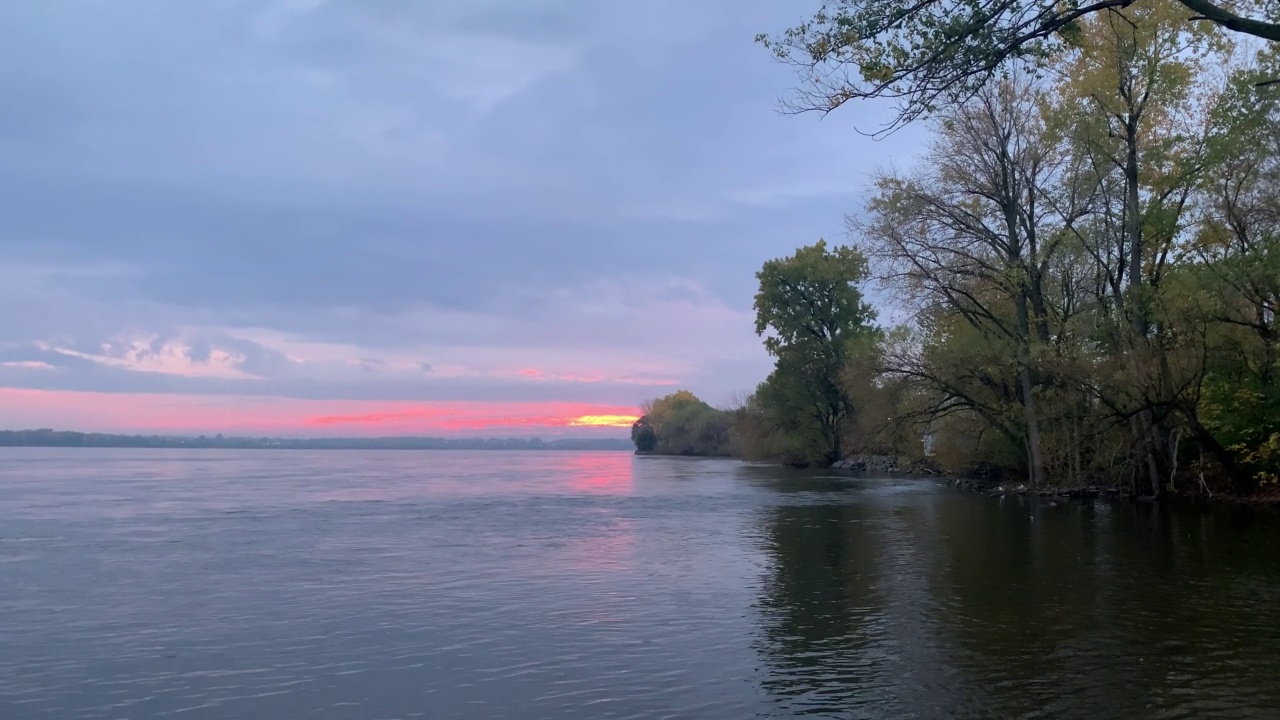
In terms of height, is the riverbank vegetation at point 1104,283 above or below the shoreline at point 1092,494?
above

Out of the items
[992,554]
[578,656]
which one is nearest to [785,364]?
[992,554]

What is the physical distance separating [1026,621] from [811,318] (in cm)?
5136

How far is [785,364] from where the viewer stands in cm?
6400

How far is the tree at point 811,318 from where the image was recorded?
6203 cm

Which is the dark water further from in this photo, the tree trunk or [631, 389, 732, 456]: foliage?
[631, 389, 732, 456]: foliage

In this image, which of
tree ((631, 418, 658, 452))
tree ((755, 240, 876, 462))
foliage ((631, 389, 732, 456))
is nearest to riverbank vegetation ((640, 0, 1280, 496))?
tree ((755, 240, 876, 462))

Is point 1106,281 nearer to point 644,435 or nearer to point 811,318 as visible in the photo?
point 811,318

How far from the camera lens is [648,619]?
12.9 meters

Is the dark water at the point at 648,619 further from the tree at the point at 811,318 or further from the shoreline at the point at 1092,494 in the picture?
the tree at the point at 811,318

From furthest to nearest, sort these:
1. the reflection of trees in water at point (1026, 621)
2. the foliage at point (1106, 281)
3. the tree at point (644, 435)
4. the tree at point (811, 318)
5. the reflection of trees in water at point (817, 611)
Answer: the tree at point (644, 435) < the tree at point (811, 318) < the foliage at point (1106, 281) < the reflection of trees in water at point (817, 611) < the reflection of trees in water at point (1026, 621)

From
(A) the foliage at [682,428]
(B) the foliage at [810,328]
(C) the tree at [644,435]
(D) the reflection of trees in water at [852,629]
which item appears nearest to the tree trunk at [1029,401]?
Answer: (D) the reflection of trees in water at [852,629]

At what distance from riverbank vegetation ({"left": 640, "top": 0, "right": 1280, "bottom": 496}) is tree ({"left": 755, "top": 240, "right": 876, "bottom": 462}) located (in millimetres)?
22288

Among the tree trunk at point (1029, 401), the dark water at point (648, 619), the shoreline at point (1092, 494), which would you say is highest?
the tree trunk at point (1029, 401)

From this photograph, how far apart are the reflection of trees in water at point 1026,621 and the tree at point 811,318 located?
4009 cm
